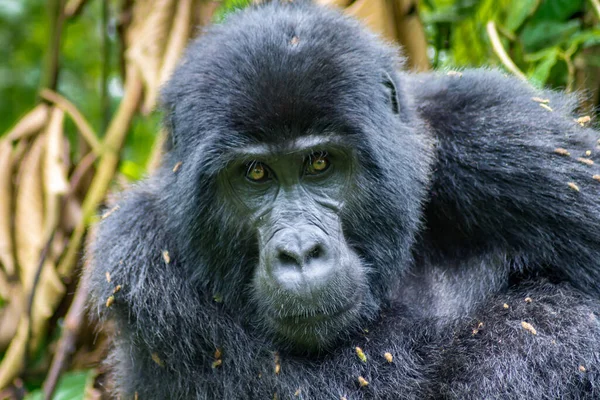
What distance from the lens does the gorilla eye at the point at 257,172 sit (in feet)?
10.6

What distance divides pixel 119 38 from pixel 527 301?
3.50 metres

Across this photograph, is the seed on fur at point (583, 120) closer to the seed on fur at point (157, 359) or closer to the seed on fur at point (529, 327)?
the seed on fur at point (529, 327)

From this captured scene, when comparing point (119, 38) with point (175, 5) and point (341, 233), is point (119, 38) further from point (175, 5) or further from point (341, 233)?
point (341, 233)

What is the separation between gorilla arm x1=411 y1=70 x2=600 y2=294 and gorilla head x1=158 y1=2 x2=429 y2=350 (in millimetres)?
197

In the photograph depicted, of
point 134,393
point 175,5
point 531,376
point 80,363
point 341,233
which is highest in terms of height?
point 175,5

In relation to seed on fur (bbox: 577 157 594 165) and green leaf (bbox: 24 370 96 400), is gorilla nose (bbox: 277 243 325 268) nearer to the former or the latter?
seed on fur (bbox: 577 157 594 165)

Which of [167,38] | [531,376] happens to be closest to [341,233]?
[531,376]

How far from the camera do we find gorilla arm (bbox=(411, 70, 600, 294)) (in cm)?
329

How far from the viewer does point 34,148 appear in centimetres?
496

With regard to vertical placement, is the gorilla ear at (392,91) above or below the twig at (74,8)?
above

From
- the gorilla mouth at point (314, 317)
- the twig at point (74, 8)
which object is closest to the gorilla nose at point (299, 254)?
the gorilla mouth at point (314, 317)

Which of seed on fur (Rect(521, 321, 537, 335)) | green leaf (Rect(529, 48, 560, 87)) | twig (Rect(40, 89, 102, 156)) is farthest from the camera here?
twig (Rect(40, 89, 102, 156))

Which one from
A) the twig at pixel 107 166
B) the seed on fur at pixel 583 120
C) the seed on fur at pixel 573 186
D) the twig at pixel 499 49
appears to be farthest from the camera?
the twig at pixel 107 166

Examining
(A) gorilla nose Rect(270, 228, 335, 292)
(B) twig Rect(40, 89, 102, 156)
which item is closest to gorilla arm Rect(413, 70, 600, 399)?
(A) gorilla nose Rect(270, 228, 335, 292)
